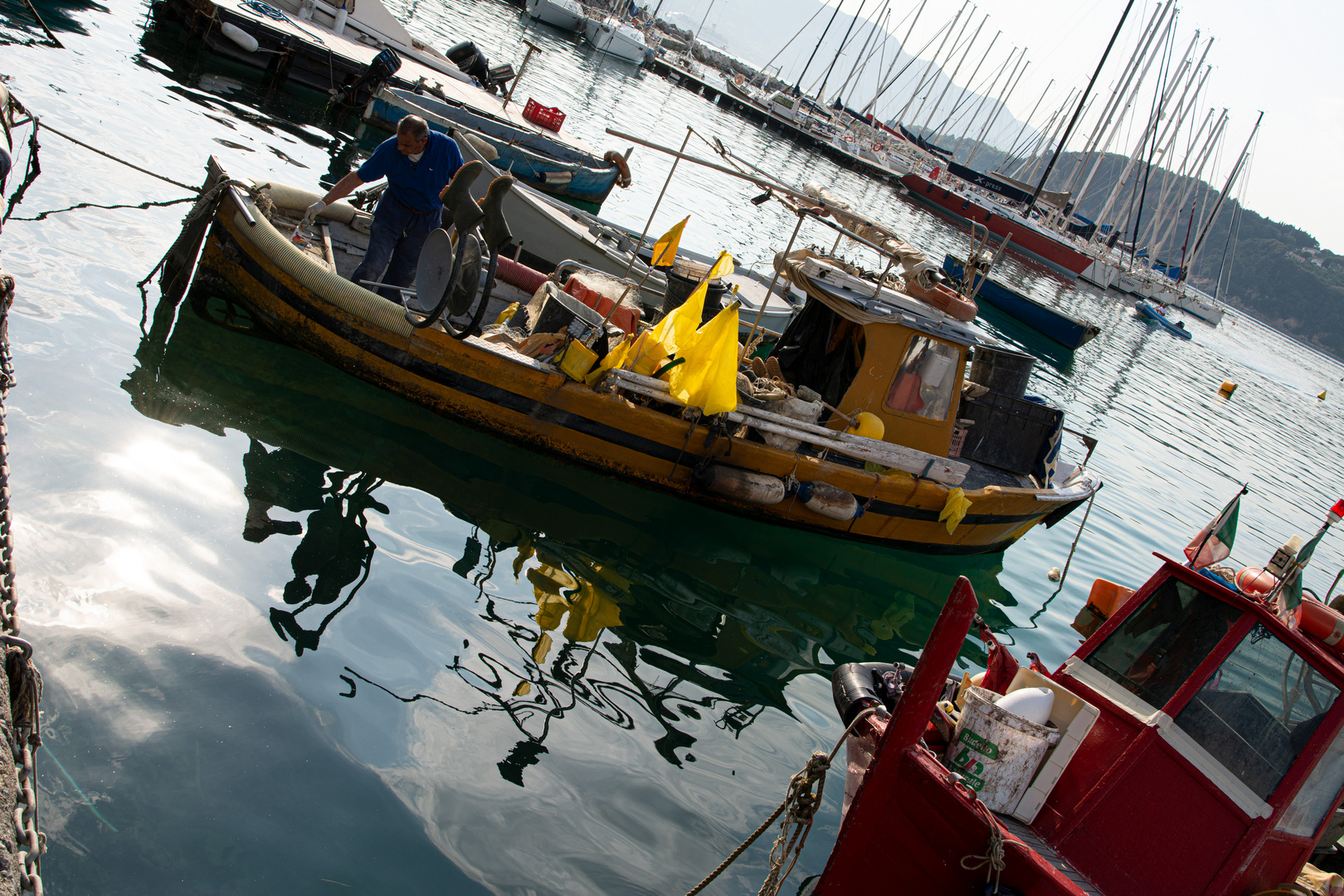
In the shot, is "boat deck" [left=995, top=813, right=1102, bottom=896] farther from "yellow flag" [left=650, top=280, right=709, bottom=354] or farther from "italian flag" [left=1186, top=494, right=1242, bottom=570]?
"yellow flag" [left=650, top=280, right=709, bottom=354]

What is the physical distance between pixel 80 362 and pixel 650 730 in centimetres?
549

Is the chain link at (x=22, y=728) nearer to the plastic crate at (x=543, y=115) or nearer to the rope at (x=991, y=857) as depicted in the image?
the rope at (x=991, y=857)

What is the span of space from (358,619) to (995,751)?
12.6 feet

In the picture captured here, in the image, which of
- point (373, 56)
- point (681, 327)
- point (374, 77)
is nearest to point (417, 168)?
point (681, 327)

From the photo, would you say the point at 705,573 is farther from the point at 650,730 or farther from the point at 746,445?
the point at 650,730

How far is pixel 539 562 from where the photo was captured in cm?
664

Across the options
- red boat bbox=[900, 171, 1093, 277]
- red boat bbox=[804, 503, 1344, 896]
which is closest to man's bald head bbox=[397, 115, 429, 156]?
red boat bbox=[804, 503, 1344, 896]

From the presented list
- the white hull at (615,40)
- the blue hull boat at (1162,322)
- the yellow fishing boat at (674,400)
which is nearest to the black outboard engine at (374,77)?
the yellow fishing boat at (674,400)

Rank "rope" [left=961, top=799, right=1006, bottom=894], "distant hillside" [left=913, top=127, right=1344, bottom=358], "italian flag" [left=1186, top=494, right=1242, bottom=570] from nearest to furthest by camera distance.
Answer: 1. "rope" [left=961, top=799, right=1006, bottom=894]
2. "italian flag" [left=1186, top=494, right=1242, bottom=570]
3. "distant hillside" [left=913, top=127, right=1344, bottom=358]

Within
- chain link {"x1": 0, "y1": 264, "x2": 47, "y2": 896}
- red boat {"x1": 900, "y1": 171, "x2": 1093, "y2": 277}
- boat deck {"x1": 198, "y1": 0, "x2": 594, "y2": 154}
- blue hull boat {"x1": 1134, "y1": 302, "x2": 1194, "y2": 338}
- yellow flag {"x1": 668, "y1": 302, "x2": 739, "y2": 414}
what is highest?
red boat {"x1": 900, "y1": 171, "x2": 1093, "y2": 277}

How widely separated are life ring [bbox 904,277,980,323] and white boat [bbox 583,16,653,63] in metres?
52.1

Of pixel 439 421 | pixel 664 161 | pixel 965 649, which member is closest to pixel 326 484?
pixel 439 421

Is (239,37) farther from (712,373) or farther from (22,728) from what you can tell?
(22,728)

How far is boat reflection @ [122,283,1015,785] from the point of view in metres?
5.40
